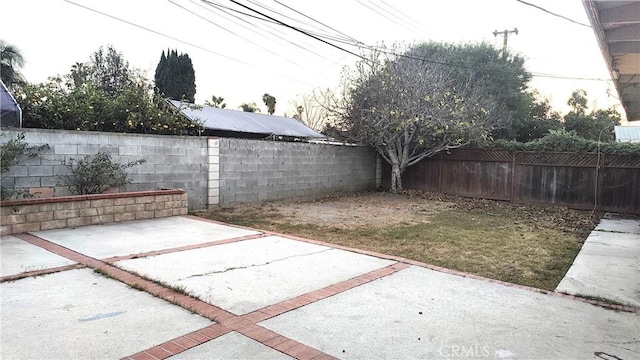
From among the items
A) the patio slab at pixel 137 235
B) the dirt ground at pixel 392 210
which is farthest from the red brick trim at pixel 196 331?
the dirt ground at pixel 392 210

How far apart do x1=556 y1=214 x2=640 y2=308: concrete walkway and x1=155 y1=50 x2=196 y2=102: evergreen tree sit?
16779 mm

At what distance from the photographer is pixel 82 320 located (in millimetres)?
2943

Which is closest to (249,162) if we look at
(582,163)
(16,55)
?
(582,163)

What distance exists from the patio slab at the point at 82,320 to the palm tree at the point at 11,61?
62.4 feet

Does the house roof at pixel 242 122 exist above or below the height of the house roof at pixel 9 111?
above

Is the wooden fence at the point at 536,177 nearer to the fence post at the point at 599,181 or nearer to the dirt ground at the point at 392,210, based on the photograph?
the fence post at the point at 599,181

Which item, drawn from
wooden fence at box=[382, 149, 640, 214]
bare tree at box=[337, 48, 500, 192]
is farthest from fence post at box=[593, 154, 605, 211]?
bare tree at box=[337, 48, 500, 192]

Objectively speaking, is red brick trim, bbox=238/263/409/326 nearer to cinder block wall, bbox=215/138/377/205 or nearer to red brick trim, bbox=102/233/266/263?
red brick trim, bbox=102/233/266/263

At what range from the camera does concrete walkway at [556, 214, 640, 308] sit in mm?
3877

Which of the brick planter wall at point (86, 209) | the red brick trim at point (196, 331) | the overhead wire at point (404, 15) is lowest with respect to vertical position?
the red brick trim at point (196, 331)

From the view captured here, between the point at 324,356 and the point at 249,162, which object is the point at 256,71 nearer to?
the point at 249,162

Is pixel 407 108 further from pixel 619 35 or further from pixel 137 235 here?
pixel 137 235

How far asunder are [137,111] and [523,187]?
10.3 m

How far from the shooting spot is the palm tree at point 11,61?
1816cm
